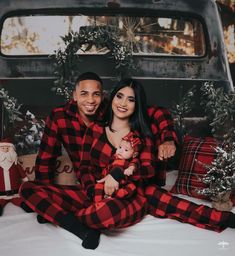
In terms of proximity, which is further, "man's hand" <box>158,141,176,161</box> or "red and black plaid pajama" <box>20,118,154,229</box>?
"man's hand" <box>158,141,176,161</box>

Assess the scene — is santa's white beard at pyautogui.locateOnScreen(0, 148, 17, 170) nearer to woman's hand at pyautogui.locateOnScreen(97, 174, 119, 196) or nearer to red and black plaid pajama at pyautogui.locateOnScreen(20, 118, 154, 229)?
red and black plaid pajama at pyautogui.locateOnScreen(20, 118, 154, 229)

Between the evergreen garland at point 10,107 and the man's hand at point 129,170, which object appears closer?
the man's hand at point 129,170

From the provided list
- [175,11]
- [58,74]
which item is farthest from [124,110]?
[175,11]

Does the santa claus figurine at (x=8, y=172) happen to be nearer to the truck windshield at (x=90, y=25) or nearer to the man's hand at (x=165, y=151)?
the truck windshield at (x=90, y=25)

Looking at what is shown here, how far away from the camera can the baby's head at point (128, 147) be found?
2326 mm

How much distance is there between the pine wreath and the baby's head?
3.41 feet

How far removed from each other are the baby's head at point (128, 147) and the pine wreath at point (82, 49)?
1.04 m

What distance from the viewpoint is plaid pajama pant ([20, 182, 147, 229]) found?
210 cm

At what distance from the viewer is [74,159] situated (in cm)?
276

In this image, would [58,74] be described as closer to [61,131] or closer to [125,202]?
[61,131]

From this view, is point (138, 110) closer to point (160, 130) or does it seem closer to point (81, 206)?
point (160, 130)

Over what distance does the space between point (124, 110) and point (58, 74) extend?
3.37 ft

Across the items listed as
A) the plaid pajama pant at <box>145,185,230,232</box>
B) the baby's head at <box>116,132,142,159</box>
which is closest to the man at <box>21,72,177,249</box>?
the baby's head at <box>116,132,142,159</box>

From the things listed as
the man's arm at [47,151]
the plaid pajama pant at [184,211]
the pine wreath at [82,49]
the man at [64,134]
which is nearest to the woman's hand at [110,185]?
the plaid pajama pant at [184,211]
